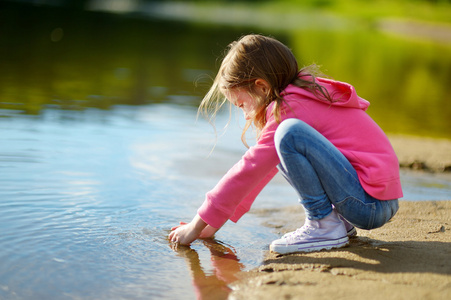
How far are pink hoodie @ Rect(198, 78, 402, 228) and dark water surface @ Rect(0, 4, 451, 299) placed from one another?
0.27m

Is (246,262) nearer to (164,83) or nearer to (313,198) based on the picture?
(313,198)

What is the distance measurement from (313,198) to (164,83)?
5420 mm

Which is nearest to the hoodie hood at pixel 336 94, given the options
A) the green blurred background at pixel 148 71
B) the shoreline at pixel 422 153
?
the green blurred background at pixel 148 71

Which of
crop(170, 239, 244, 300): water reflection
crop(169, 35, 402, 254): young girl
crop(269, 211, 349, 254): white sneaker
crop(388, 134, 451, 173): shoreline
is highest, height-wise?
crop(169, 35, 402, 254): young girl

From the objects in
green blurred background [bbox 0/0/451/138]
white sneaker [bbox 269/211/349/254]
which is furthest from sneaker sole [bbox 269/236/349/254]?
green blurred background [bbox 0/0/451/138]

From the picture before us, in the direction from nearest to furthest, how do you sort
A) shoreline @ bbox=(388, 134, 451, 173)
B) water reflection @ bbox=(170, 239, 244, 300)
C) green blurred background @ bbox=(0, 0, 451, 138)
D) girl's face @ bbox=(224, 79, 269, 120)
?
1. water reflection @ bbox=(170, 239, 244, 300)
2. girl's face @ bbox=(224, 79, 269, 120)
3. shoreline @ bbox=(388, 134, 451, 173)
4. green blurred background @ bbox=(0, 0, 451, 138)

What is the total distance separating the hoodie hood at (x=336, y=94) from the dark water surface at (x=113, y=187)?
652 millimetres

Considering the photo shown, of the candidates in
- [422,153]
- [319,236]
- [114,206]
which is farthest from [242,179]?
[422,153]

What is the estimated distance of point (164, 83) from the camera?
742cm

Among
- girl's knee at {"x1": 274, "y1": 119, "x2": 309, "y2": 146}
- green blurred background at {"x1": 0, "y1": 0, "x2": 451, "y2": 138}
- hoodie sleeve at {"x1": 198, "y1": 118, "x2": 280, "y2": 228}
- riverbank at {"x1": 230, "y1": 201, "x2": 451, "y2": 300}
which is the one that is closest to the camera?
riverbank at {"x1": 230, "y1": 201, "x2": 451, "y2": 300}

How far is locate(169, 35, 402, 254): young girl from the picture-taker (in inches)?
84.4

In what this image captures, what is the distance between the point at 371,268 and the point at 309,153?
445 millimetres

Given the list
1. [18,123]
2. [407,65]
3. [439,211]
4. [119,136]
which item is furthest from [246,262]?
[407,65]

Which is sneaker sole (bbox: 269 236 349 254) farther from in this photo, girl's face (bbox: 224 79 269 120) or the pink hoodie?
girl's face (bbox: 224 79 269 120)
